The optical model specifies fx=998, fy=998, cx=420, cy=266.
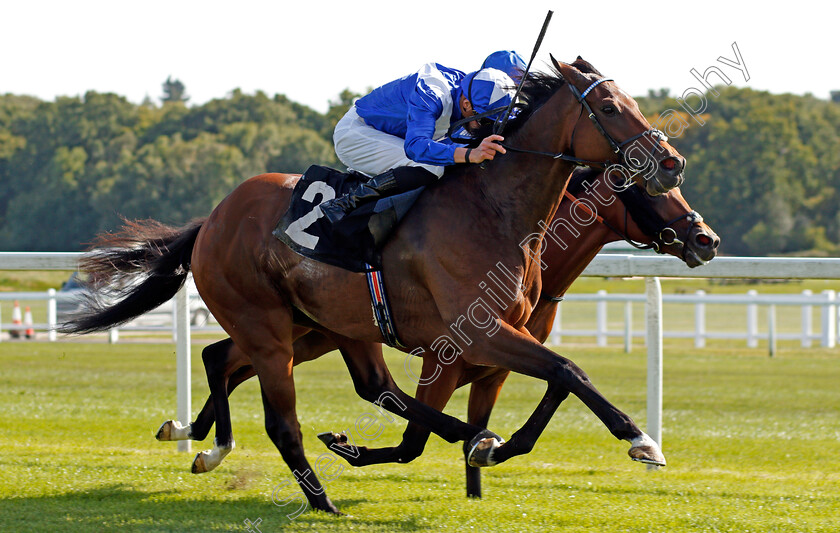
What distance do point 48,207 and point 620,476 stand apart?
2200 inches

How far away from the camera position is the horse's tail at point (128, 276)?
18.0 feet

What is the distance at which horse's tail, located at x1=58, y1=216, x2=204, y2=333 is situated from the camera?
18.0 feet

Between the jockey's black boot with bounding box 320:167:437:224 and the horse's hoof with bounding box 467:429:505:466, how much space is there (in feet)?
3.65

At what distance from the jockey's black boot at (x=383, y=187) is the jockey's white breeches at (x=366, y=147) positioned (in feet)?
0.37

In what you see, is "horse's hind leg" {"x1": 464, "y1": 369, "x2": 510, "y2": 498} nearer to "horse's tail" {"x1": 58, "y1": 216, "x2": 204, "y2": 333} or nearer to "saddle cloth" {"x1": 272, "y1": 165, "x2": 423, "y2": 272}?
"saddle cloth" {"x1": 272, "y1": 165, "x2": 423, "y2": 272}

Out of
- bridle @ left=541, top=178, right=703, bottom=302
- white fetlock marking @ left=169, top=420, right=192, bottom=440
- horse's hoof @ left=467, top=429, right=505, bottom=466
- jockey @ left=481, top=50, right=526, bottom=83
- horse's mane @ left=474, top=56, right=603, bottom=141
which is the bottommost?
white fetlock marking @ left=169, top=420, right=192, bottom=440

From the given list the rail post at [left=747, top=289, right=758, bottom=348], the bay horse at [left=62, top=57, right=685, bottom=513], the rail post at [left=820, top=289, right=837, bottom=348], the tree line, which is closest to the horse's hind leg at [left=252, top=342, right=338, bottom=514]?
the bay horse at [left=62, top=57, right=685, bottom=513]

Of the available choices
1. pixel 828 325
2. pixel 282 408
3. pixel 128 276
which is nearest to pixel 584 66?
pixel 282 408

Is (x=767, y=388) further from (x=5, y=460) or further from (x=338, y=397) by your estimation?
(x=5, y=460)

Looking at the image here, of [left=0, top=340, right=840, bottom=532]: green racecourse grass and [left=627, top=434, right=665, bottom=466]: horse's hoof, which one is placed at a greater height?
[left=627, top=434, right=665, bottom=466]: horse's hoof

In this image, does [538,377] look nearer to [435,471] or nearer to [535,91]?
[535,91]

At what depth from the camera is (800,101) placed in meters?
82.5

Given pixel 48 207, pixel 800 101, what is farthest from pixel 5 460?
pixel 800 101

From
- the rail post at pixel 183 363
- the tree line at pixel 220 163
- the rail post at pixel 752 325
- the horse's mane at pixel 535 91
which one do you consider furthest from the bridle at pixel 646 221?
the tree line at pixel 220 163
